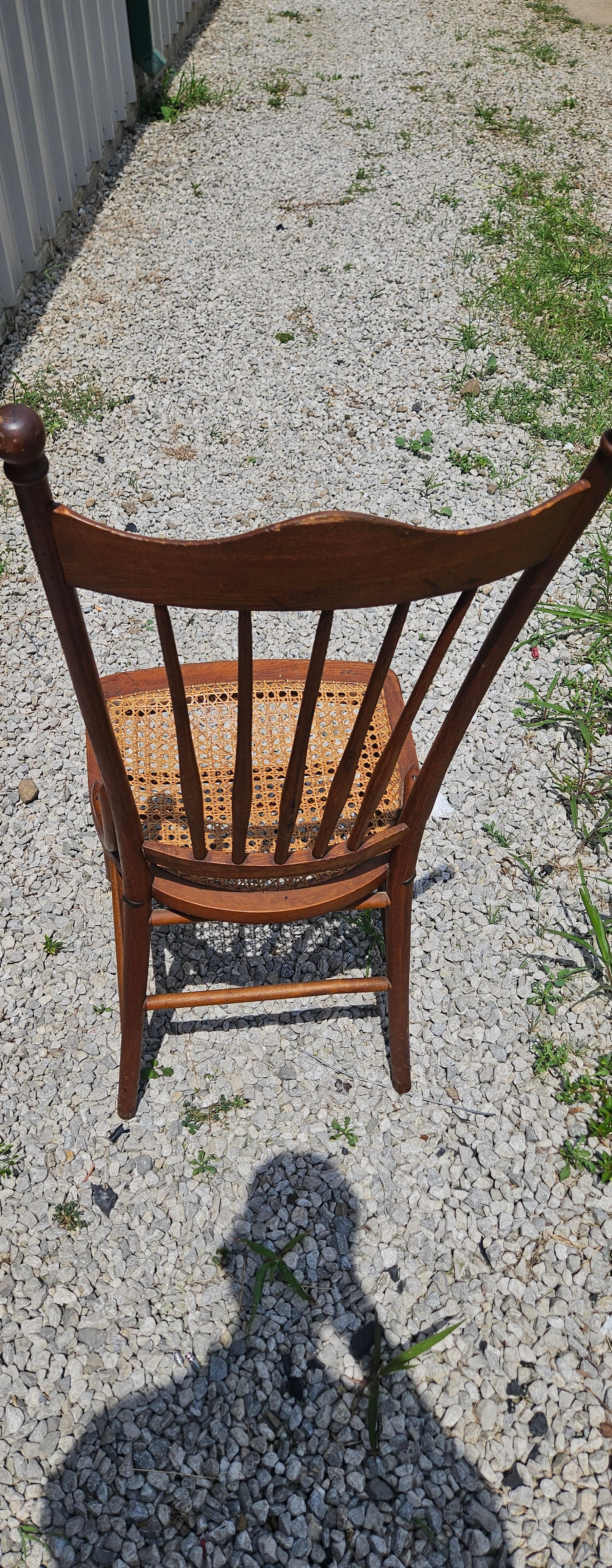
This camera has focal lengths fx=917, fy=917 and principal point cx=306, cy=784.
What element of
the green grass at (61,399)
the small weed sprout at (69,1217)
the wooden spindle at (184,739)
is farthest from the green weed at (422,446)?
the small weed sprout at (69,1217)

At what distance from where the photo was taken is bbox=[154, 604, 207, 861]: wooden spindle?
1.03 m

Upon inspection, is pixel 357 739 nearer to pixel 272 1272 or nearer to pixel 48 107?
pixel 272 1272

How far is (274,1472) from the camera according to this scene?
159 centimetres

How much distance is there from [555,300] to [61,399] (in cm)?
247

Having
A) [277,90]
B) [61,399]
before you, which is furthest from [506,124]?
[61,399]

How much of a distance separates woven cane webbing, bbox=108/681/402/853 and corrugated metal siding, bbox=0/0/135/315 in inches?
121

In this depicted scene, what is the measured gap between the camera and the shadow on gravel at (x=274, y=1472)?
1519 millimetres

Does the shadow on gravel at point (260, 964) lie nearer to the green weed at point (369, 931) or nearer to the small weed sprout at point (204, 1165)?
the green weed at point (369, 931)

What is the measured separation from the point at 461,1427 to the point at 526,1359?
0.17m

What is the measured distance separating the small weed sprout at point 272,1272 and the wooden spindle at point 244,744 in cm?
89

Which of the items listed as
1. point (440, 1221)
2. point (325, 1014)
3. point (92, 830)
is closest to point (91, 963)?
point (92, 830)

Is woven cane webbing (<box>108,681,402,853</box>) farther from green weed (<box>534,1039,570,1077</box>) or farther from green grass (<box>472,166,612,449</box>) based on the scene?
green grass (<box>472,166,612,449</box>)

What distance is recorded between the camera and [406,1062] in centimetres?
202

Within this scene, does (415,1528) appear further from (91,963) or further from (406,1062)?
(91,963)
